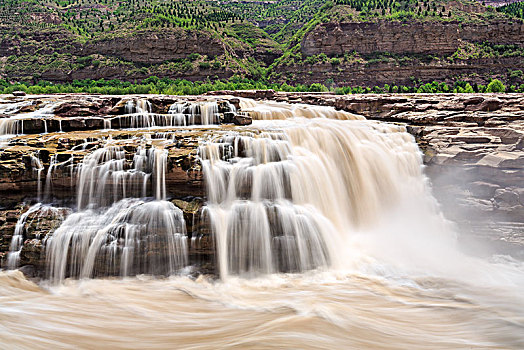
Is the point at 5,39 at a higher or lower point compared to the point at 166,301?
higher

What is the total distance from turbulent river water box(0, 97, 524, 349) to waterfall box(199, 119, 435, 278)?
0.14ft

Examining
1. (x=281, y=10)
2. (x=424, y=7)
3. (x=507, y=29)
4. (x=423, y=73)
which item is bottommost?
(x=423, y=73)

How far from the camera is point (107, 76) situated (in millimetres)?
Result: 64250

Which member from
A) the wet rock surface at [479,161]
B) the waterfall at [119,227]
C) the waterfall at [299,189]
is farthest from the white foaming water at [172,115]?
the wet rock surface at [479,161]

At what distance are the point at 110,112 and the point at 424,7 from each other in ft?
292

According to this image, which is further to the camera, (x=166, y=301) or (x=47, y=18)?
(x=47, y=18)

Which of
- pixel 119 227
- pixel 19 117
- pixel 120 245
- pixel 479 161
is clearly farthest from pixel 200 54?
pixel 120 245

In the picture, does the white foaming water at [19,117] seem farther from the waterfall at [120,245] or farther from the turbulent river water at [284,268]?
the waterfall at [120,245]

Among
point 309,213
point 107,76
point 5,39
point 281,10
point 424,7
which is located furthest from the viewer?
point 281,10

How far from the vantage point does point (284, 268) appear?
888 cm

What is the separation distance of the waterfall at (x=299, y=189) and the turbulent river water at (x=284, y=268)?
0.04 m

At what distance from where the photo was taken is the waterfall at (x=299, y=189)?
9039 millimetres

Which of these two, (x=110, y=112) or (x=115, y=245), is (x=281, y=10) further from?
(x=115, y=245)

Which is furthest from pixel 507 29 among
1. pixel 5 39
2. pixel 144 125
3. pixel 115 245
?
pixel 5 39
